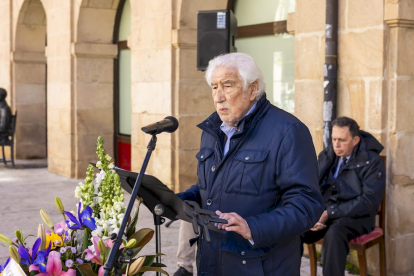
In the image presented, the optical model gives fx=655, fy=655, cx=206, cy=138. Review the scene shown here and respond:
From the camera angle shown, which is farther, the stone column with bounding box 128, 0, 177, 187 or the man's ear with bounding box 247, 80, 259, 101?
the stone column with bounding box 128, 0, 177, 187

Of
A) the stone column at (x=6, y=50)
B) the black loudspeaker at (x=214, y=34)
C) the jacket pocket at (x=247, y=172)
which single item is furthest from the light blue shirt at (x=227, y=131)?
the stone column at (x=6, y=50)

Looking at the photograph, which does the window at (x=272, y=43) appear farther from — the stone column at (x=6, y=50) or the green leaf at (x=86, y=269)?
the stone column at (x=6, y=50)

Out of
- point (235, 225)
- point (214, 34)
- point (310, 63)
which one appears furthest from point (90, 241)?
point (214, 34)

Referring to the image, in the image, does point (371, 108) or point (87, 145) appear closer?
point (371, 108)

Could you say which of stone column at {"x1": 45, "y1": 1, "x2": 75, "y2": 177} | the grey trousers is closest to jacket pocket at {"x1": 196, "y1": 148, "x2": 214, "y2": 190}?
the grey trousers

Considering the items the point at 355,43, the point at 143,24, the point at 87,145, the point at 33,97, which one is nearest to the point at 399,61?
the point at 355,43

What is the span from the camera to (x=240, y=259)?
2.81 m

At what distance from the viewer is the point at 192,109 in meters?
8.34

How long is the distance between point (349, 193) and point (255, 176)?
2.16 meters

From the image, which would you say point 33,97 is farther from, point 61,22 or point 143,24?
point 143,24

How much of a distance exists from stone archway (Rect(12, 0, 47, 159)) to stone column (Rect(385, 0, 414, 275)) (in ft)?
31.6

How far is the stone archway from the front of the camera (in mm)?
13461

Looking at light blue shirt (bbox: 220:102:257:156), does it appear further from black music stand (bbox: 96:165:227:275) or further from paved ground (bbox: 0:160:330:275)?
paved ground (bbox: 0:160:330:275)

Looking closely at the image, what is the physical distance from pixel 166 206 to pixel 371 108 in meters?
3.03
